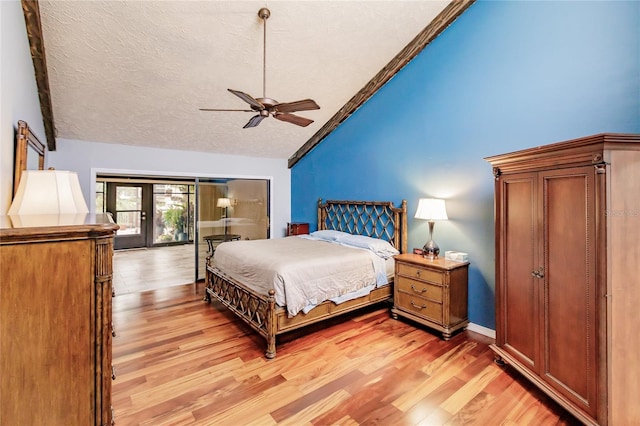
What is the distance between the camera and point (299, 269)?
3143mm

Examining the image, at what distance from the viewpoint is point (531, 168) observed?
232cm

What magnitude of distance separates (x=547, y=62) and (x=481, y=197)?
1.38 meters

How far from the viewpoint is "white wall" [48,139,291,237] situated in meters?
4.50

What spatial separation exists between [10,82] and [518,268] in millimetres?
3996

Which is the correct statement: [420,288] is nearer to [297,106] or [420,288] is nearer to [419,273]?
[419,273]

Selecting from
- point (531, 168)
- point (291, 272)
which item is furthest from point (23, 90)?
point (531, 168)

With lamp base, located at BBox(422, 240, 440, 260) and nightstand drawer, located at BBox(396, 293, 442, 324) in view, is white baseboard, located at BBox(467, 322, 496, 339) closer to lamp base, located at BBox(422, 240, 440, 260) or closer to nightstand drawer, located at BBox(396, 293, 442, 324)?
nightstand drawer, located at BBox(396, 293, 442, 324)

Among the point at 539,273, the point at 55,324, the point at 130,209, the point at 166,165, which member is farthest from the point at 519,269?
the point at 130,209

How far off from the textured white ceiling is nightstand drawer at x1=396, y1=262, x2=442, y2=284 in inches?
107

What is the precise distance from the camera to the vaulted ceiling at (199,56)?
290cm

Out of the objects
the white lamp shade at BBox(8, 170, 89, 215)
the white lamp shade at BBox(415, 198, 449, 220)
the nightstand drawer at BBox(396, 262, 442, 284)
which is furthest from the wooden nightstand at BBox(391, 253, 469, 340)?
the white lamp shade at BBox(8, 170, 89, 215)

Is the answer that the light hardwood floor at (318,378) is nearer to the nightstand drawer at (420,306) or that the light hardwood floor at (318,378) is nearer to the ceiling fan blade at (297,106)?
the nightstand drawer at (420,306)

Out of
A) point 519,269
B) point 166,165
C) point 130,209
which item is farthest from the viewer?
point 130,209

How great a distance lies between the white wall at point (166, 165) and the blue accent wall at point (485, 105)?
209 cm
